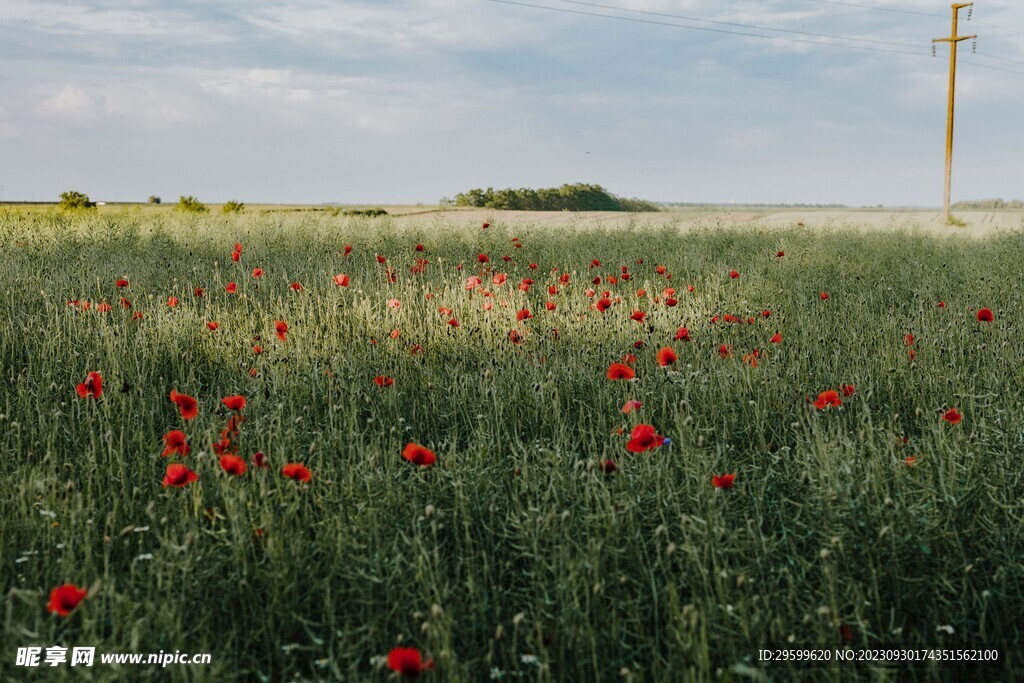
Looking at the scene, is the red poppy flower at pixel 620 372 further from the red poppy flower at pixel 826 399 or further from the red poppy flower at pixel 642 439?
the red poppy flower at pixel 826 399

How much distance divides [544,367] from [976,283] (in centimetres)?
475

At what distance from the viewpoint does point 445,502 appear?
2.64 metres

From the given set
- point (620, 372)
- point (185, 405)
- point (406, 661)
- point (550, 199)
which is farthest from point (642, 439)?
point (550, 199)

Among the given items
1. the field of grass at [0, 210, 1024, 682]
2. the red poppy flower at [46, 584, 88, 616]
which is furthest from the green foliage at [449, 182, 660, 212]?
the red poppy flower at [46, 584, 88, 616]

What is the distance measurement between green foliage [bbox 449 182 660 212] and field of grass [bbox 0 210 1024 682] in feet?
86.8

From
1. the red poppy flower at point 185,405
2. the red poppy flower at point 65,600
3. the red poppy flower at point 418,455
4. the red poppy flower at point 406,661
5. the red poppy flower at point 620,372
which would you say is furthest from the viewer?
the red poppy flower at point 620,372

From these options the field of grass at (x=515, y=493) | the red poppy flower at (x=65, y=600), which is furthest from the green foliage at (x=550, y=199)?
the red poppy flower at (x=65, y=600)

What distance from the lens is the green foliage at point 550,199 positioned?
3281cm

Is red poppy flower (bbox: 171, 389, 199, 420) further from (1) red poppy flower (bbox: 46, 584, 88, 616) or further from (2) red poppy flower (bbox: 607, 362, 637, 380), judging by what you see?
(2) red poppy flower (bbox: 607, 362, 637, 380)

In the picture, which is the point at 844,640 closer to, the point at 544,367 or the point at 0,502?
the point at 544,367

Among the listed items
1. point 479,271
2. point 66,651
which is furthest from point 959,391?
point 479,271

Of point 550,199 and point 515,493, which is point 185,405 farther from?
point 550,199

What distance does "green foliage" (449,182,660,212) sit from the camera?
108 ft

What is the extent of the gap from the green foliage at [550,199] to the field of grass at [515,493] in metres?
26.5
